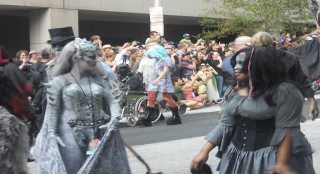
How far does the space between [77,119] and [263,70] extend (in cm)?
199

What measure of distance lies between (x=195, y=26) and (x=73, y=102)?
31.7m

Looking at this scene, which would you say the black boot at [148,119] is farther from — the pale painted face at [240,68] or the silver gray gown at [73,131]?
the pale painted face at [240,68]

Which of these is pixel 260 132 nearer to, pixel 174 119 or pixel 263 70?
pixel 263 70

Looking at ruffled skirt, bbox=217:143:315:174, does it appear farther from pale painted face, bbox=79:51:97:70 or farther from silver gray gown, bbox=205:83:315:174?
pale painted face, bbox=79:51:97:70

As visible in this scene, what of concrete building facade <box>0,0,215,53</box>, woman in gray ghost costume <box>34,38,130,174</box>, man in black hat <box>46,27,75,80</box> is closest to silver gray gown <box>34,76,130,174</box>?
woman in gray ghost costume <box>34,38,130,174</box>

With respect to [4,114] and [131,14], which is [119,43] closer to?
[131,14]

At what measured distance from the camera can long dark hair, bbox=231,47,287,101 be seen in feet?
15.4

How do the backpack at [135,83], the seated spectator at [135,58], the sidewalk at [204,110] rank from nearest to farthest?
the backpack at [135,83], the sidewalk at [204,110], the seated spectator at [135,58]

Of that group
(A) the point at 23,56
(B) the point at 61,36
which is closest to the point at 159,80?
(A) the point at 23,56

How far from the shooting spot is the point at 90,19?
32250 millimetres

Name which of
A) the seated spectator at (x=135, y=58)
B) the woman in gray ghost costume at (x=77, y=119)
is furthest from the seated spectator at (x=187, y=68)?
the woman in gray ghost costume at (x=77, y=119)

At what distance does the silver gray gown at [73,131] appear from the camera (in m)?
5.92

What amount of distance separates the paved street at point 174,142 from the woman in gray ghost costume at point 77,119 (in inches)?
112

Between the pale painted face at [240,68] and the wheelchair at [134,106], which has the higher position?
the pale painted face at [240,68]
